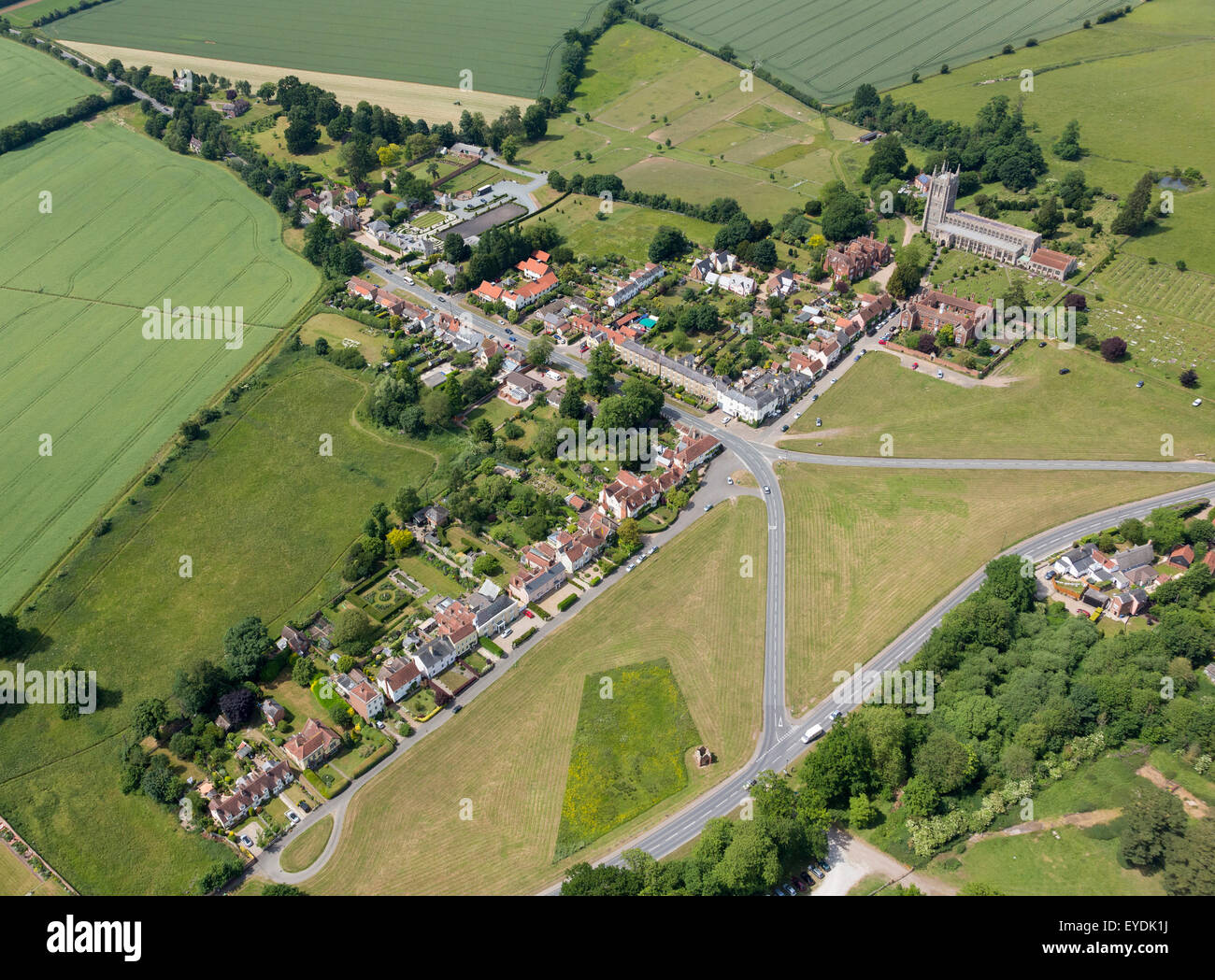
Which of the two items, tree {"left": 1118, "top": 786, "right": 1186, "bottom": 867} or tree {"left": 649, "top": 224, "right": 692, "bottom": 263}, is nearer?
tree {"left": 1118, "top": 786, "right": 1186, "bottom": 867}

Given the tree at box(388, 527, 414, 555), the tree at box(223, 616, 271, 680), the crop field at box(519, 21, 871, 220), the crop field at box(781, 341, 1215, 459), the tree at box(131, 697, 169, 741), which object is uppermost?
the crop field at box(519, 21, 871, 220)

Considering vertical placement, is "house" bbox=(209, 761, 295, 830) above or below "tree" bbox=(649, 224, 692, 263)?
below

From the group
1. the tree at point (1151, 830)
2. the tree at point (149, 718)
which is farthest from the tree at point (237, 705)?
Result: the tree at point (1151, 830)

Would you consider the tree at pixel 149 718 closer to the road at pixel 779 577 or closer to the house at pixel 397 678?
the road at pixel 779 577

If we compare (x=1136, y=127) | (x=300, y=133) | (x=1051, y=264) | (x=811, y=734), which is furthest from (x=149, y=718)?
(x=1136, y=127)

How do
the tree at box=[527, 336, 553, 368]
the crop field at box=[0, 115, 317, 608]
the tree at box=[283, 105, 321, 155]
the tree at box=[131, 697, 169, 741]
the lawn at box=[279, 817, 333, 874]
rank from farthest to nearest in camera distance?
the tree at box=[283, 105, 321, 155]
the tree at box=[527, 336, 553, 368]
the crop field at box=[0, 115, 317, 608]
the tree at box=[131, 697, 169, 741]
the lawn at box=[279, 817, 333, 874]

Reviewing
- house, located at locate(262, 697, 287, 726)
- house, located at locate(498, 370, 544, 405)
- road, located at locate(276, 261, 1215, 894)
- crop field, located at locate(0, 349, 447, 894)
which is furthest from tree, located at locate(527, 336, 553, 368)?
house, located at locate(262, 697, 287, 726)

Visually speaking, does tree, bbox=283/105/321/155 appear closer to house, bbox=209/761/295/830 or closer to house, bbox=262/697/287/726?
house, bbox=262/697/287/726

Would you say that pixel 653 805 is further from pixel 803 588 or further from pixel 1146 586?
pixel 1146 586
